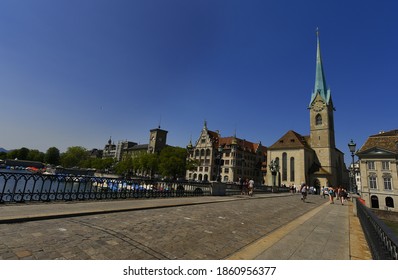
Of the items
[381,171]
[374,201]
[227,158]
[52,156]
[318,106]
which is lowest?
[374,201]

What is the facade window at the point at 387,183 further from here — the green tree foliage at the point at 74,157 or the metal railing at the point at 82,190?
the green tree foliage at the point at 74,157

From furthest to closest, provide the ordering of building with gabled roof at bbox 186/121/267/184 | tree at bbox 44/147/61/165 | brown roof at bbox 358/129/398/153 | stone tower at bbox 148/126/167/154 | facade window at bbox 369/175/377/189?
tree at bbox 44/147/61/165
stone tower at bbox 148/126/167/154
building with gabled roof at bbox 186/121/267/184
facade window at bbox 369/175/377/189
brown roof at bbox 358/129/398/153

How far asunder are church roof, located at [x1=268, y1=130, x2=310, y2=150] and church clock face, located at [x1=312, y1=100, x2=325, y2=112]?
29.5 feet

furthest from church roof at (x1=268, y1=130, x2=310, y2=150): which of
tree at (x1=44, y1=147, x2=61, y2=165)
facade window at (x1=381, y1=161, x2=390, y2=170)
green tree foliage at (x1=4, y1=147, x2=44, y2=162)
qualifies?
green tree foliage at (x1=4, y1=147, x2=44, y2=162)

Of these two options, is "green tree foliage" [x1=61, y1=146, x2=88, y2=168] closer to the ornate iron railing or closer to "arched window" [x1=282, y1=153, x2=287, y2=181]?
"arched window" [x1=282, y1=153, x2=287, y2=181]

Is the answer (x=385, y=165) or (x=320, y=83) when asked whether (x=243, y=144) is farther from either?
(x=385, y=165)

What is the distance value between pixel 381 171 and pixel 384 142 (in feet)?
21.0

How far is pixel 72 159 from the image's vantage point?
335 ft

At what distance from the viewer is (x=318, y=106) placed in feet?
210

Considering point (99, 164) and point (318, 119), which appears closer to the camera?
point (318, 119)

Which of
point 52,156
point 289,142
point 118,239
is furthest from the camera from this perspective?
point 52,156

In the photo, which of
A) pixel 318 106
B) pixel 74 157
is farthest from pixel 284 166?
pixel 74 157

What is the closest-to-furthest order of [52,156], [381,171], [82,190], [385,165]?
[82,190]
[385,165]
[381,171]
[52,156]

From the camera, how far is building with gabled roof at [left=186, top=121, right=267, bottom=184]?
70188mm
